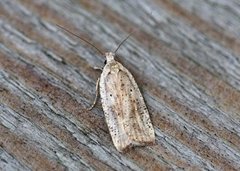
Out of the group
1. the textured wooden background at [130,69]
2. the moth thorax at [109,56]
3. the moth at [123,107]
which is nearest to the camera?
the textured wooden background at [130,69]

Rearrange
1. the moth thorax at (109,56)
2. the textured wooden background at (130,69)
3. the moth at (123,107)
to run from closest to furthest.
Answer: the textured wooden background at (130,69), the moth at (123,107), the moth thorax at (109,56)

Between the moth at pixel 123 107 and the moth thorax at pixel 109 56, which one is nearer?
the moth at pixel 123 107

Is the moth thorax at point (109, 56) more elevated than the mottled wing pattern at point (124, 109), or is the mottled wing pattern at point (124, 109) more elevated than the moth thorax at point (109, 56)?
A: the moth thorax at point (109, 56)

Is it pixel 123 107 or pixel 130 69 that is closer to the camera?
pixel 123 107

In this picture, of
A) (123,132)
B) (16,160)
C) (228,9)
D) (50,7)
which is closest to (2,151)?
(16,160)

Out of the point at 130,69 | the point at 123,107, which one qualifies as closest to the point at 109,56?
the point at 130,69

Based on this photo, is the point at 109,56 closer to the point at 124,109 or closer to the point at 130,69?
the point at 130,69

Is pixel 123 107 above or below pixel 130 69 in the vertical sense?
below
